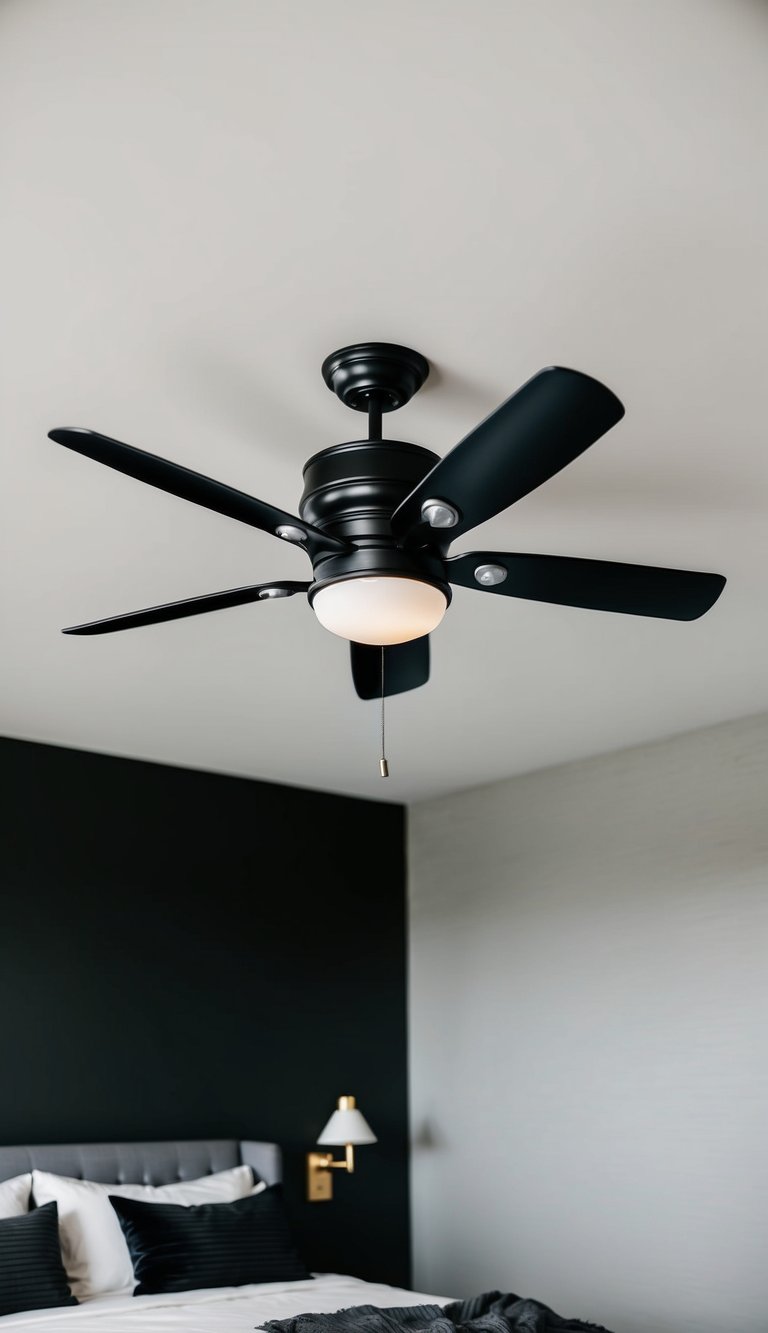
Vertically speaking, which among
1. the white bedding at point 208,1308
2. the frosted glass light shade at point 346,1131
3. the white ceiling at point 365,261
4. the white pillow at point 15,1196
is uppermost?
the white ceiling at point 365,261

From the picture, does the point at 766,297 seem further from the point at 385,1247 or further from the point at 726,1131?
the point at 385,1247

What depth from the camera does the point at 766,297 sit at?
207 centimetres

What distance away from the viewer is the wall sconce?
4676mm

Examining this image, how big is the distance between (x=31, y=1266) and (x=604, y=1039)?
2.23m

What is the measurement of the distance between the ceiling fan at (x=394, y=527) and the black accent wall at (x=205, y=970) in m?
2.32

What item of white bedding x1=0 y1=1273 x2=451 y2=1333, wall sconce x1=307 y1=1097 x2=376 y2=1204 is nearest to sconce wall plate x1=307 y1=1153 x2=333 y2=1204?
wall sconce x1=307 y1=1097 x2=376 y2=1204

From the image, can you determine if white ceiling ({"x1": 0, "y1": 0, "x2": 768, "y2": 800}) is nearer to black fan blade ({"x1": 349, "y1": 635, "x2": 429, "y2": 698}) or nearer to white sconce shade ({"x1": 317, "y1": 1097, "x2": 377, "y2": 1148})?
black fan blade ({"x1": 349, "y1": 635, "x2": 429, "y2": 698})

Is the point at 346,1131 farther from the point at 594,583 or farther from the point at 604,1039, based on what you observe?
the point at 594,583

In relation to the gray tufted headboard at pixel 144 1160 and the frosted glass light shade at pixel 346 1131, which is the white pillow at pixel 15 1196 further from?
the frosted glass light shade at pixel 346 1131

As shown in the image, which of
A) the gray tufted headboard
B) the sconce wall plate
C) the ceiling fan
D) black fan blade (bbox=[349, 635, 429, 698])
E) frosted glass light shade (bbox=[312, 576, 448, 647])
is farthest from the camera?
the sconce wall plate

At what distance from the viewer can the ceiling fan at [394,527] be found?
6.33ft

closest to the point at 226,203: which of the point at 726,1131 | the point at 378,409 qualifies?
the point at 378,409

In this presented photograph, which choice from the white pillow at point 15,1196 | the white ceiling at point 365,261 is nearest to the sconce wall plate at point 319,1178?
the white pillow at point 15,1196

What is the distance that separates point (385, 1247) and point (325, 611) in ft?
12.4
